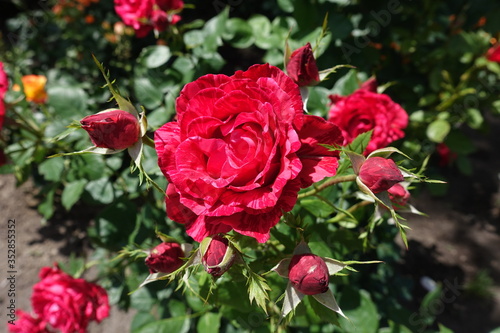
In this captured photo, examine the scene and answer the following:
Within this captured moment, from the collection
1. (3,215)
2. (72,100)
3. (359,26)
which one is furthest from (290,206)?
(3,215)

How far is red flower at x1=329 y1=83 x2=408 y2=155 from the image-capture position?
1108 mm

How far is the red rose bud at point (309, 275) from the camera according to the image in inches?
26.8

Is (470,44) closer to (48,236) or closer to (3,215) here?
(48,236)

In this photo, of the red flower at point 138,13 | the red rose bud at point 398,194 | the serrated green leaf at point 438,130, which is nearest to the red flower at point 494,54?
the serrated green leaf at point 438,130

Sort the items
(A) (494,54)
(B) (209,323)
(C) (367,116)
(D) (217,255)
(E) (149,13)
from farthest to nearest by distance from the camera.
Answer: (A) (494,54) → (E) (149,13) → (B) (209,323) → (C) (367,116) → (D) (217,255)

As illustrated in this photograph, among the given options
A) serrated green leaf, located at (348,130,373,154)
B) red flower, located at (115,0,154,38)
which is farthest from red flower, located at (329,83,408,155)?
red flower, located at (115,0,154,38)

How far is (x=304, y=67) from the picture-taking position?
836 millimetres

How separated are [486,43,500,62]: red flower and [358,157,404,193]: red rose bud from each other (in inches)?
67.0

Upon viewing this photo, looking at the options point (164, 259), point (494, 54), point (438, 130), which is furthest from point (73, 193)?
point (494, 54)

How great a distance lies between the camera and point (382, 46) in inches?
82.9

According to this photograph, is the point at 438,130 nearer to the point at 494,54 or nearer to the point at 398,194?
the point at 494,54

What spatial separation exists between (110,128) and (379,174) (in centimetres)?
52

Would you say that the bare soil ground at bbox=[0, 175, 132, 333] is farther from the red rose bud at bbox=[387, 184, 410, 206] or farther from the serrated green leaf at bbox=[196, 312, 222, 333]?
the red rose bud at bbox=[387, 184, 410, 206]

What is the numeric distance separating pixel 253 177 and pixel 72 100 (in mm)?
1181
